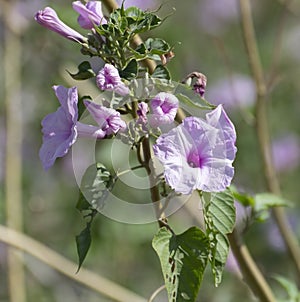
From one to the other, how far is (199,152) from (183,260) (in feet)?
0.45

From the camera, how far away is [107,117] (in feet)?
2.96

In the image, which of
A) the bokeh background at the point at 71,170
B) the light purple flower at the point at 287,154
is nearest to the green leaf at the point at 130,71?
the bokeh background at the point at 71,170

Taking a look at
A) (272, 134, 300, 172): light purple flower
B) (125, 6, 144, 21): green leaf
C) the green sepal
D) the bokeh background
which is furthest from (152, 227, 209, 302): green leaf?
(272, 134, 300, 172): light purple flower

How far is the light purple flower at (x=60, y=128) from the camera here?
897 millimetres

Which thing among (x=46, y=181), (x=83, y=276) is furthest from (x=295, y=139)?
(x=83, y=276)

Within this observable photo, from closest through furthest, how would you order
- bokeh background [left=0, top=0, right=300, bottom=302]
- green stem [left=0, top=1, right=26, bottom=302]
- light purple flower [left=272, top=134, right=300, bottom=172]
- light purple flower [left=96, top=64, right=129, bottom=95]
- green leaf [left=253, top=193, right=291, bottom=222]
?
light purple flower [left=96, top=64, right=129, bottom=95] → green leaf [left=253, top=193, right=291, bottom=222] → green stem [left=0, top=1, right=26, bottom=302] → bokeh background [left=0, top=0, right=300, bottom=302] → light purple flower [left=272, top=134, right=300, bottom=172]

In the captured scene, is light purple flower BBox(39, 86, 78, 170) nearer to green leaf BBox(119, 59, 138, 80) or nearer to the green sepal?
green leaf BBox(119, 59, 138, 80)

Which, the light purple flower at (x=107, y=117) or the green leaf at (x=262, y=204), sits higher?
the light purple flower at (x=107, y=117)

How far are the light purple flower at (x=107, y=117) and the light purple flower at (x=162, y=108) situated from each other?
39 millimetres

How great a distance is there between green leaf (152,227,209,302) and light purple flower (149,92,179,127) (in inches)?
5.5

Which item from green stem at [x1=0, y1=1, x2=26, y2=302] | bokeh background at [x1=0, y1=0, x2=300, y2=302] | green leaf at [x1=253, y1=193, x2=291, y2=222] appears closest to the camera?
green leaf at [x1=253, y1=193, x2=291, y2=222]

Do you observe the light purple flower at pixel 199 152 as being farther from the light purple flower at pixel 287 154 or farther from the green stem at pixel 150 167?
the light purple flower at pixel 287 154

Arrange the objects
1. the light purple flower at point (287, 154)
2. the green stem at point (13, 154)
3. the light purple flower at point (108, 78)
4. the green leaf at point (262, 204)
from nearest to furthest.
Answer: the light purple flower at point (108, 78) < the green leaf at point (262, 204) < the green stem at point (13, 154) < the light purple flower at point (287, 154)

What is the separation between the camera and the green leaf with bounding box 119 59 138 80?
90 centimetres
